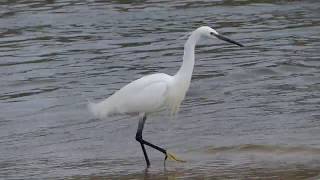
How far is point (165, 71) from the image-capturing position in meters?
14.3

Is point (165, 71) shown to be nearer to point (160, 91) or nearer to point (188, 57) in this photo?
point (160, 91)

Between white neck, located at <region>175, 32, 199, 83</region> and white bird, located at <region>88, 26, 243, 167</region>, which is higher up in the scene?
white neck, located at <region>175, 32, 199, 83</region>

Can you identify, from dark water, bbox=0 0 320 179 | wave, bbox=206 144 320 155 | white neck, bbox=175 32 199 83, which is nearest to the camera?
white neck, bbox=175 32 199 83

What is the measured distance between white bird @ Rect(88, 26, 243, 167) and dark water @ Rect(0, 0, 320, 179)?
542 mm

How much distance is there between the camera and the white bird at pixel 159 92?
9.09 metres

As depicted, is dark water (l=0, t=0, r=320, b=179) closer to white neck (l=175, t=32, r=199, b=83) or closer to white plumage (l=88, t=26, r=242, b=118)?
white plumage (l=88, t=26, r=242, b=118)

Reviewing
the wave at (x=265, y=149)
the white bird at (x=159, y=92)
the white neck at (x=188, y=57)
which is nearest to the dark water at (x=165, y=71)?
the wave at (x=265, y=149)

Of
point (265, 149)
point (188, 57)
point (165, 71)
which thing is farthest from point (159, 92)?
point (165, 71)

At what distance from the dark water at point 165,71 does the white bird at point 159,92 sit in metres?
0.54

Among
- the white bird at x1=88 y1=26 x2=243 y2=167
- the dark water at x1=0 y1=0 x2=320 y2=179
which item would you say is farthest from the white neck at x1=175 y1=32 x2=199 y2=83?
the dark water at x1=0 y1=0 x2=320 y2=179

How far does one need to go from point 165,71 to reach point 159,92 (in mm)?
5034

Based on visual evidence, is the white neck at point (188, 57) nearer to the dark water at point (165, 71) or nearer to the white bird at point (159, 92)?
the white bird at point (159, 92)

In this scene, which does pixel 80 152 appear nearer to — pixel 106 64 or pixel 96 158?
pixel 96 158

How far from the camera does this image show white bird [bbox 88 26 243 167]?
909 cm
